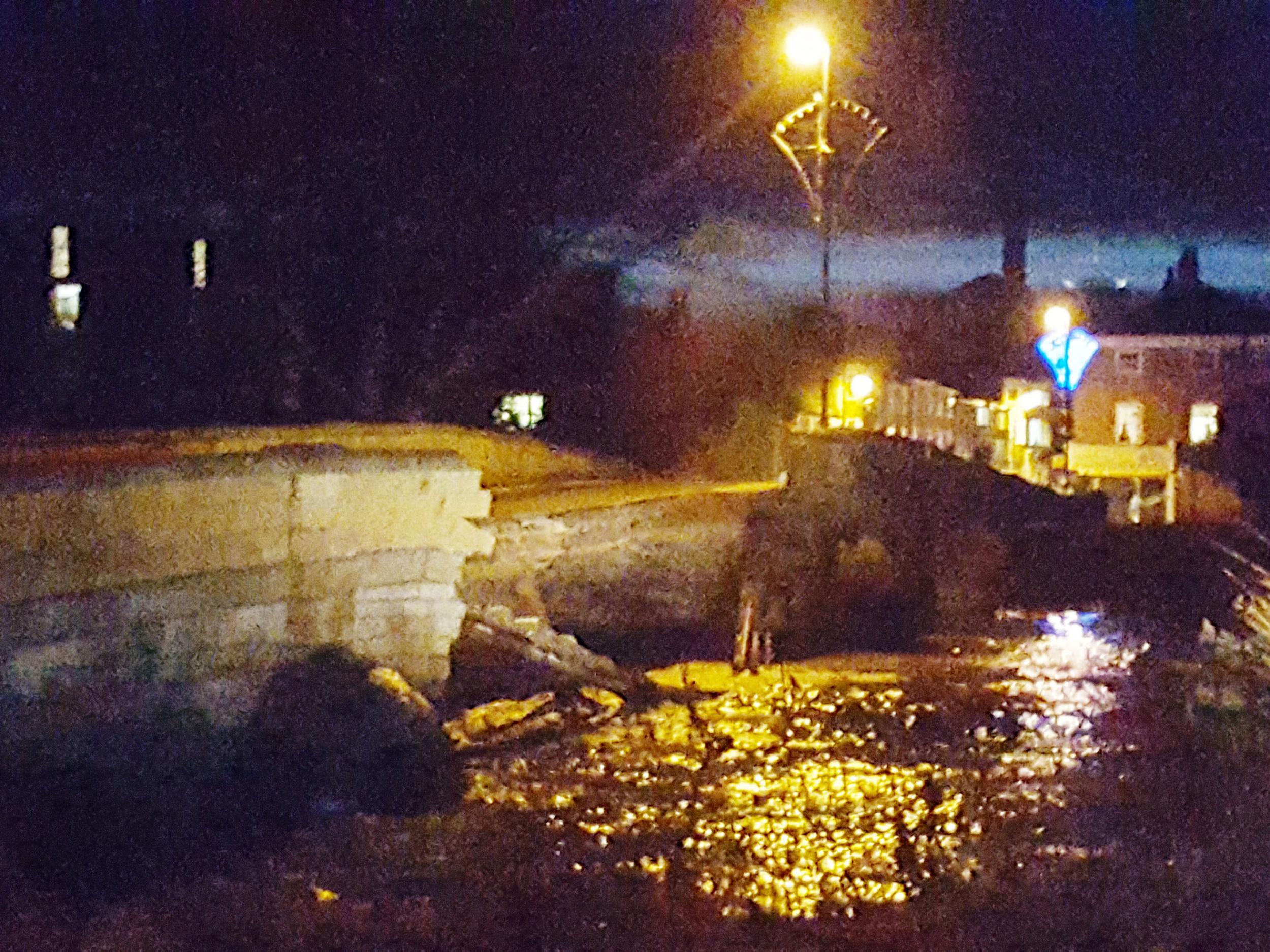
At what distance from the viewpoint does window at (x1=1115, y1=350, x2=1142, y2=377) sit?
39.6 metres

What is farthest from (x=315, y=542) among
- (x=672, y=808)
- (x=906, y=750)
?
(x=906, y=750)

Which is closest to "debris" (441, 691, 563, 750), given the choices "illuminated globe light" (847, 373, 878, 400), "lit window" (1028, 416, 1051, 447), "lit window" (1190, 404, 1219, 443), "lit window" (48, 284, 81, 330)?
"illuminated globe light" (847, 373, 878, 400)

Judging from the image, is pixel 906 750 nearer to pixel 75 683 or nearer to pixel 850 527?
pixel 75 683

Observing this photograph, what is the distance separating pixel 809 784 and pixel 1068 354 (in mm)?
18502

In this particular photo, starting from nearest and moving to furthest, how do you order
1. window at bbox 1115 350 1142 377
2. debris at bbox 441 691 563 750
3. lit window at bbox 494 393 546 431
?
debris at bbox 441 691 563 750 → lit window at bbox 494 393 546 431 → window at bbox 1115 350 1142 377

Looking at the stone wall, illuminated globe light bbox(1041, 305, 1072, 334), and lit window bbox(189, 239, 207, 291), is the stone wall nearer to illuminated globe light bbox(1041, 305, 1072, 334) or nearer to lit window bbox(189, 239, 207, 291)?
lit window bbox(189, 239, 207, 291)

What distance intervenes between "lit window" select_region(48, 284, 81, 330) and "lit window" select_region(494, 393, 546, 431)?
25.2 feet

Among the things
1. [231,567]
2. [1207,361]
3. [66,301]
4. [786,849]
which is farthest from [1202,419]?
[231,567]

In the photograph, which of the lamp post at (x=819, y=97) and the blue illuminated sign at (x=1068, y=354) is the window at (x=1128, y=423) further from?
the lamp post at (x=819, y=97)

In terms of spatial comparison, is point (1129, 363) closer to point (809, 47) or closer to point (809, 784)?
point (809, 47)

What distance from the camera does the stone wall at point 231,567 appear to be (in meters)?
5.13

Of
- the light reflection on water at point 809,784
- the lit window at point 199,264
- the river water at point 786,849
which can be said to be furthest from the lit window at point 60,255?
the river water at point 786,849

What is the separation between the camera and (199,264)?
2594 centimetres

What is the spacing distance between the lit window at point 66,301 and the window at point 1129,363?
26.0 metres
